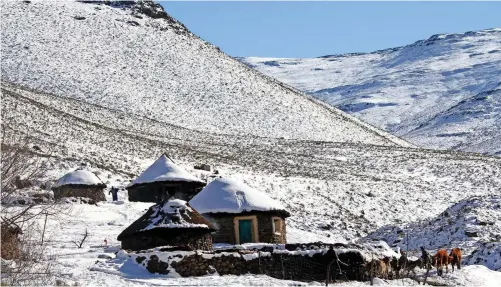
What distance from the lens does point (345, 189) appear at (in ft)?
209

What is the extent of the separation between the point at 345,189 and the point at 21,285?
155ft

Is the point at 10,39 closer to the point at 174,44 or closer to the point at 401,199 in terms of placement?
the point at 174,44

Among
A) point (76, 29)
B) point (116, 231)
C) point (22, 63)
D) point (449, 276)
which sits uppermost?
point (76, 29)

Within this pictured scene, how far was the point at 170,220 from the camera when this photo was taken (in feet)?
95.3

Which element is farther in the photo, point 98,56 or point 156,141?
point 98,56

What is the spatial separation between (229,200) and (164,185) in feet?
40.7

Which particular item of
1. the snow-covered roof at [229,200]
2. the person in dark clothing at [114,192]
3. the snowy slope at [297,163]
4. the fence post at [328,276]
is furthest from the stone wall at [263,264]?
the person in dark clothing at [114,192]

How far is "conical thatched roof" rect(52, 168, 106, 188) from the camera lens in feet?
164

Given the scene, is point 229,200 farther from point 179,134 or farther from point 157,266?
point 179,134

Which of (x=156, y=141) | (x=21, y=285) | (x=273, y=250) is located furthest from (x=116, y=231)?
(x=156, y=141)

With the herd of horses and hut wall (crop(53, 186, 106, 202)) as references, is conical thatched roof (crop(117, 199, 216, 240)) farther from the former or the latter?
hut wall (crop(53, 186, 106, 202))

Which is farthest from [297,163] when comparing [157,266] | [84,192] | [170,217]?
[157,266]

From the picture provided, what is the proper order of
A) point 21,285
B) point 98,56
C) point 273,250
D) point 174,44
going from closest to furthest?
1. point 21,285
2. point 273,250
3. point 98,56
4. point 174,44

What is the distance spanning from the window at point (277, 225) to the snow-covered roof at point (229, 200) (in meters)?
0.64
